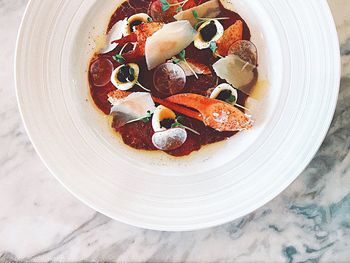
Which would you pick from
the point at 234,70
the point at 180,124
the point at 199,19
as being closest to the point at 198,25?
the point at 199,19

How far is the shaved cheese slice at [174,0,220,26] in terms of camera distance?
5.13 feet

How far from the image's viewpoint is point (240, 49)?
1547mm

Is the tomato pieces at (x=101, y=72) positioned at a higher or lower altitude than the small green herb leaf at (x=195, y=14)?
lower

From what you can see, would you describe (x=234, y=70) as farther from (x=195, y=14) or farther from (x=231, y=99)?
(x=195, y=14)

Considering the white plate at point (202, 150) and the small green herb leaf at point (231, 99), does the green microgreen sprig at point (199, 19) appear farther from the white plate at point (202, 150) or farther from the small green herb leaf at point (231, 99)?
the small green herb leaf at point (231, 99)

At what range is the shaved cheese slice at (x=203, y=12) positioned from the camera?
1562mm

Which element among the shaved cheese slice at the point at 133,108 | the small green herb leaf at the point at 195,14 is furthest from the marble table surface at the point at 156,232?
the small green herb leaf at the point at 195,14

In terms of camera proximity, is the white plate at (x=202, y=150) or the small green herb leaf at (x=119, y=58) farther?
the small green herb leaf at (x=119, y=58)

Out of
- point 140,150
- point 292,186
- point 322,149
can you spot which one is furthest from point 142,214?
point 322,149

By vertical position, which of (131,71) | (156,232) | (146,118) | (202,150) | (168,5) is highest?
(168,5)

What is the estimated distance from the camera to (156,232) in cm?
162

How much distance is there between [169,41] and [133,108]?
0.65 feet

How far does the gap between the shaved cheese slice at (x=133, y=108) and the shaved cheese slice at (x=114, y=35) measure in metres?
0.15

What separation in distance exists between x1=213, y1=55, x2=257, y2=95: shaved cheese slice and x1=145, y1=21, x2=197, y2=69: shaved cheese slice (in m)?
0.10
